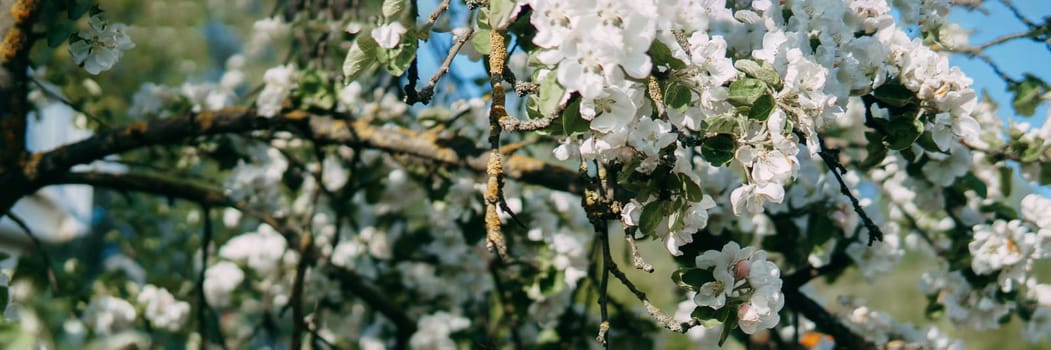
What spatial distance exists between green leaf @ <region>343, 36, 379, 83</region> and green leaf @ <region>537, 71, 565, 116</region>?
1.18 ft

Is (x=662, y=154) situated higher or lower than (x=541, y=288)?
higher

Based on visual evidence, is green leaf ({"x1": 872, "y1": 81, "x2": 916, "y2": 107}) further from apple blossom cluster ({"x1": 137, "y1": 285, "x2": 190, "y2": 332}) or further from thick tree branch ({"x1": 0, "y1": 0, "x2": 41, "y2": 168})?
apple blossom cluster ({"x1": 137, "y1": 285, "x2": 190, "y2": 332})

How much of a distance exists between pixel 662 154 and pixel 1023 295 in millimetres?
1428

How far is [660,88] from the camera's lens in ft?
3.76

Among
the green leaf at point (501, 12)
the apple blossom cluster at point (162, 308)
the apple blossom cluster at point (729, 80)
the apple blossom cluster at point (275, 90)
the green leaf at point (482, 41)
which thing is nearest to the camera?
the apple blossom cluster at point (729, 80)

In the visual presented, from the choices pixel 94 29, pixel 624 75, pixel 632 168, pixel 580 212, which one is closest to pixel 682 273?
pixel 632 168

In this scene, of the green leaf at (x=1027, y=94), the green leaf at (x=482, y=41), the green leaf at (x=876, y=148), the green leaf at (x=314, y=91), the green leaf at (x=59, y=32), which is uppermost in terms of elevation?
the green leaf at (x=59, y=32)

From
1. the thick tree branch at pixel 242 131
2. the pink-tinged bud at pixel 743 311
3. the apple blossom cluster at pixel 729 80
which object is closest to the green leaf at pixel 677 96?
the apple blossom cluster at pixel 729 80

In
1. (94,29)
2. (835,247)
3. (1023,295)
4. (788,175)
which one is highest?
(94,29)

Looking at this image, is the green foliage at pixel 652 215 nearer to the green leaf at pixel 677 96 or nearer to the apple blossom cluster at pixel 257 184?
the green leaf at pixel 677 96

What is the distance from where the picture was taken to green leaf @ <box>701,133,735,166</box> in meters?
1.12

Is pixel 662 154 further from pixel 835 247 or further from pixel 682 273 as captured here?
pixel 835 247

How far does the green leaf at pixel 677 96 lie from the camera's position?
1.11m

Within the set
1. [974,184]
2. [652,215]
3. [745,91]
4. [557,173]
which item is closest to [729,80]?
[745,91]
